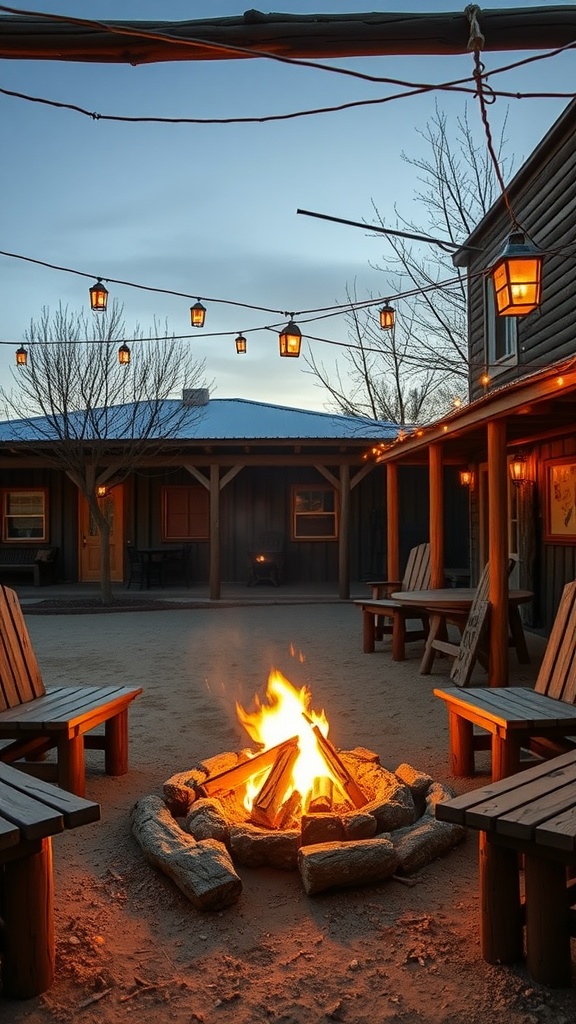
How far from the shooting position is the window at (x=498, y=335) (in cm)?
978

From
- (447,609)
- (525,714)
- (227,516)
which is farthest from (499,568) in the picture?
(227,516)

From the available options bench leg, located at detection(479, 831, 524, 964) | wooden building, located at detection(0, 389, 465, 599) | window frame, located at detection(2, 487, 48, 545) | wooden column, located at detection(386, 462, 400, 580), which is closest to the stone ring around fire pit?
bench leg, located at detection(479, 831, 524, 964)

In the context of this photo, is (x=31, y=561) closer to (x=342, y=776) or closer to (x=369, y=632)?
(x=369, y=632)

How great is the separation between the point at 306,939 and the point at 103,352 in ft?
39.0

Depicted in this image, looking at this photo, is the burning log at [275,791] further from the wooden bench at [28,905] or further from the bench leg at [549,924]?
the bench leg at [549,924]

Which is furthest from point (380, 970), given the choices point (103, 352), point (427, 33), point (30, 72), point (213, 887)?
point (103, 352)

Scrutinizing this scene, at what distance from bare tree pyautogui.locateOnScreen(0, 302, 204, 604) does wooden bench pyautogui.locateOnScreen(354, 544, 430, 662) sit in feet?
18.0

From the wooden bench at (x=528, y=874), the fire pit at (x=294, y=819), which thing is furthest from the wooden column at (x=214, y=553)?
the wooden bench at (x=528, y=874)

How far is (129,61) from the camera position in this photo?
2.78 m

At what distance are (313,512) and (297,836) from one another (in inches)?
502

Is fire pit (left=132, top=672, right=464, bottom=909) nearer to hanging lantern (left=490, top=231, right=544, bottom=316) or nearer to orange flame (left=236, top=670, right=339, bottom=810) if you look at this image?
orange flame (left=236, top=670, right=339, bottom=810)

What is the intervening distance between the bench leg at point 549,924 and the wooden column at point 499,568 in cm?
362

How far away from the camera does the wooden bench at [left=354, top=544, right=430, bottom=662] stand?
726cm

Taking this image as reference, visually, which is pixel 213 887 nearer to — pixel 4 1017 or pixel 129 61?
pixel 4 1017
